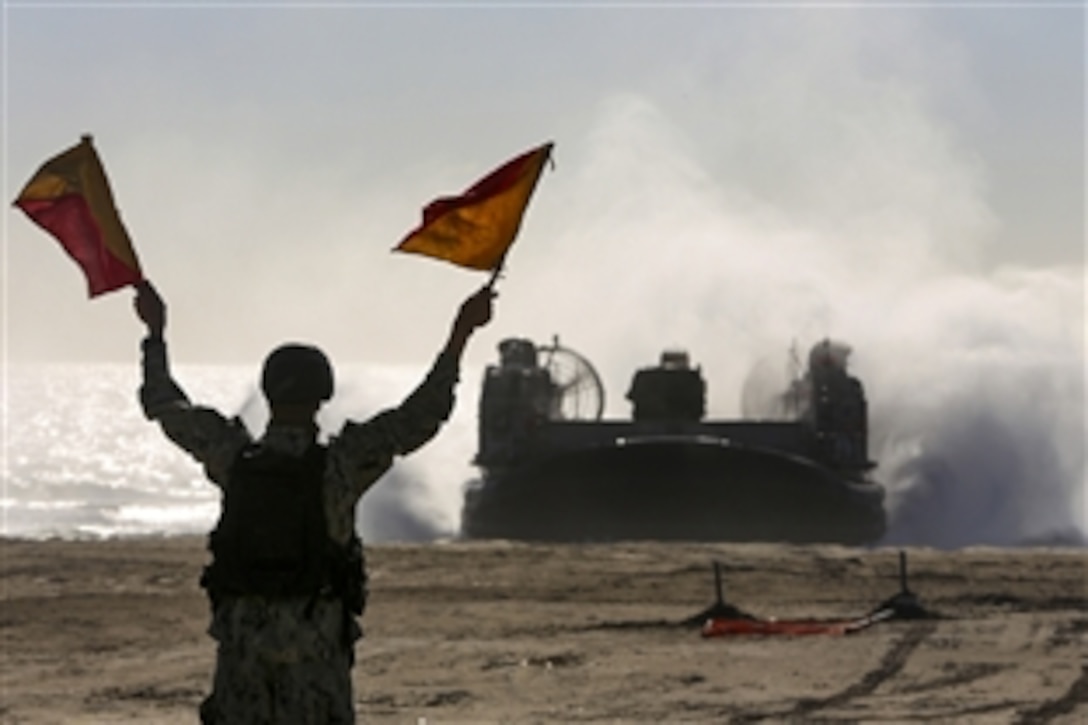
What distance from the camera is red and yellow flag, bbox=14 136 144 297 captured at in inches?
203

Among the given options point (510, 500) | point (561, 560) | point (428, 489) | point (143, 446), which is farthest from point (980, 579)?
point (143, 446)

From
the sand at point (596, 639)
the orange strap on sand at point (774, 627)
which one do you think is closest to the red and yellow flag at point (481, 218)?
the sand at point (596, 639)

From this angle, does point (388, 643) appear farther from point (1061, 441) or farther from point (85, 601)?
point (1061, 441)

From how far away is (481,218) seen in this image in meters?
4.96

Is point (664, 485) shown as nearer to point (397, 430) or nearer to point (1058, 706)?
point (1058, 706)

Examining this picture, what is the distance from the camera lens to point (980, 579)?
20000 mm

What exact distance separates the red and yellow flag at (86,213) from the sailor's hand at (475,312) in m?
0.85

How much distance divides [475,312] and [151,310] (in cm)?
73

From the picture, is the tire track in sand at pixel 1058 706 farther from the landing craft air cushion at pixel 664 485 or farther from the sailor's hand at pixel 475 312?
the landing craft air cushion at pixel 664 485

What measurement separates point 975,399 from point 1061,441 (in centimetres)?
151

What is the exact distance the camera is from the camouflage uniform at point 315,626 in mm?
4477

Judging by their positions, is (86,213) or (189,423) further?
(86,213)

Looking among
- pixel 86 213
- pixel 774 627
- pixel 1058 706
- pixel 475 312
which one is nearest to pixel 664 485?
pixel 774 627

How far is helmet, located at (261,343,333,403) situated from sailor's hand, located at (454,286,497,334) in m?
0.29
